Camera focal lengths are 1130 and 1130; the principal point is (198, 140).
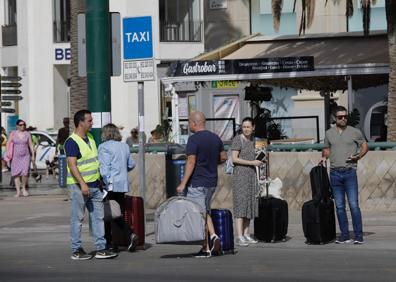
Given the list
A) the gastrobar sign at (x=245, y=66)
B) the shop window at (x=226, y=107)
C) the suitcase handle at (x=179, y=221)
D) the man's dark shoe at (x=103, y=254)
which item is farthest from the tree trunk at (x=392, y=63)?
the shop window at (x=226, y=107)

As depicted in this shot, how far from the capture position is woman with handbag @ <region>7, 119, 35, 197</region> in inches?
985

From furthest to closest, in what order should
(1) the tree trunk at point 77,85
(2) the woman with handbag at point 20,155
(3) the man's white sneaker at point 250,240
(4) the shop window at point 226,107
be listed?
(4) the shop window at point 226,107, (2) the woman with handbag at point 20,155, (1) the tree trunk at point 77,85, (3) the man's white sneaker at point 250,240

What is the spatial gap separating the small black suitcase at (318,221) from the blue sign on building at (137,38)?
2.97 m

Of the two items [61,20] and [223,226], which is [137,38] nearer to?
[223,226]

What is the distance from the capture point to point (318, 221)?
48.9 ft

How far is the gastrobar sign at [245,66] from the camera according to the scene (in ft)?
80.1

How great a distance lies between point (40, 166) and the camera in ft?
119

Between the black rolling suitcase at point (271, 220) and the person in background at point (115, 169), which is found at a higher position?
the person in background at point (115, 169)

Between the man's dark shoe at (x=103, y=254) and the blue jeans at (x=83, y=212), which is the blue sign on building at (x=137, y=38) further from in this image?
the man's dark shoe at (x=103, y=254)

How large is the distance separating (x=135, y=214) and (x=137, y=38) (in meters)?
2.52

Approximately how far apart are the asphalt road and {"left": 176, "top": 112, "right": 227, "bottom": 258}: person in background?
12.3 inches

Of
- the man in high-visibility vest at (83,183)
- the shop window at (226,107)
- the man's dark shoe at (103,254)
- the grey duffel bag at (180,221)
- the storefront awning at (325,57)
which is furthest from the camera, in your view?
the shop window at (226,107)

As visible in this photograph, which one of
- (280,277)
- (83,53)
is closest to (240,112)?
(83,53)

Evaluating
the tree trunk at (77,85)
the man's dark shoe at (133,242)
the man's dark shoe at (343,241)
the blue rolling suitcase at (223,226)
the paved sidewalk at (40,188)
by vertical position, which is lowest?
the paved sidewalk at (40,188)
